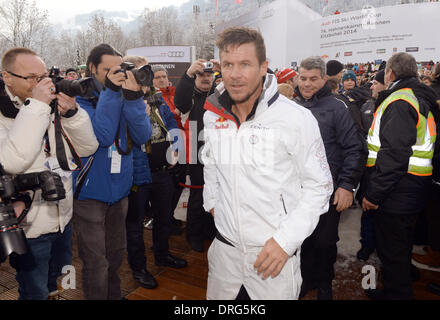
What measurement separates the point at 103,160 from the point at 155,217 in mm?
1155

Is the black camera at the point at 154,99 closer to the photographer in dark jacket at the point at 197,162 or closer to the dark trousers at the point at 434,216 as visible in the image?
the photographer in dark jacket at the point at 197,162

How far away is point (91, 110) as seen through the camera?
6.99 feet

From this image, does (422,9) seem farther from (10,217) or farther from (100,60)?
(10,217)

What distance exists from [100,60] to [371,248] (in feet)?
11.2

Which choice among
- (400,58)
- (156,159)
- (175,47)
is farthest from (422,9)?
(156,159)

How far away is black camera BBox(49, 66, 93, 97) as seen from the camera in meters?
1.69

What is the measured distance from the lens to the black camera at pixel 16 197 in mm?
1366

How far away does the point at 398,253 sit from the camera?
2.34m

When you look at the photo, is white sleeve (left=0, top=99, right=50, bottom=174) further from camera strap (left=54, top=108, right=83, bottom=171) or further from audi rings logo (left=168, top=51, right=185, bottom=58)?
audi rings logo (left=168, top=51, right=185, bottom=58)

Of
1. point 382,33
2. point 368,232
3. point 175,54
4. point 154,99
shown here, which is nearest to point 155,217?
point 154,99

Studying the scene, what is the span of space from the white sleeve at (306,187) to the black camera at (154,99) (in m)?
1.76

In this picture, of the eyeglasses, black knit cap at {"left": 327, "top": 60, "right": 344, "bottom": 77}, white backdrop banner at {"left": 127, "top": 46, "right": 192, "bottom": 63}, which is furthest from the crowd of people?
white backdrop banner at {"left": 127, "top": 46, "right": 192, "bottom": 63}

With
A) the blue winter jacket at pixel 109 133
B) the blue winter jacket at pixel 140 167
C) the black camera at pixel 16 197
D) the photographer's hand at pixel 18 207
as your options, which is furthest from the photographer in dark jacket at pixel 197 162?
the photographer's hand at pixel 18 207

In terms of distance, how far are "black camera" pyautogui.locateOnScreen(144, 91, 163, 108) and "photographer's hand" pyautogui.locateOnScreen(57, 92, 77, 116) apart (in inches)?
41.6
